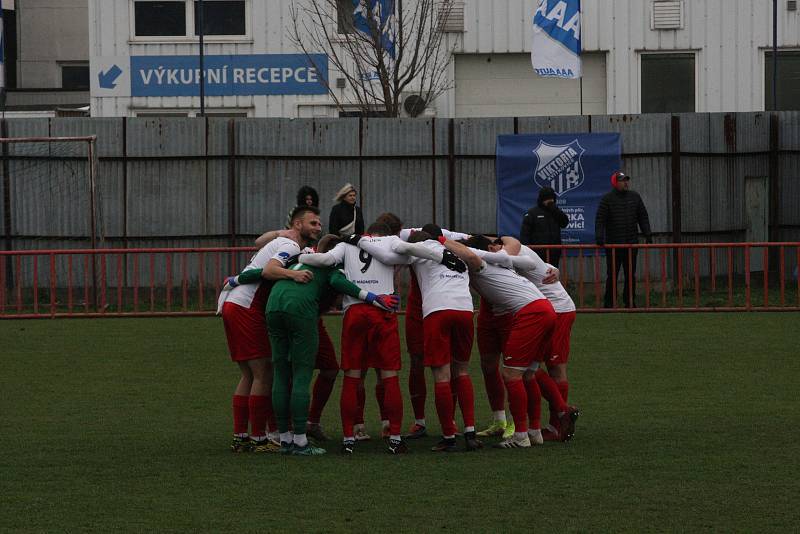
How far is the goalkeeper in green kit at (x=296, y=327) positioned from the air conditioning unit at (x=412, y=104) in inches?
899

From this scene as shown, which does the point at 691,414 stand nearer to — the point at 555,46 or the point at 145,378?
the point at 145,378

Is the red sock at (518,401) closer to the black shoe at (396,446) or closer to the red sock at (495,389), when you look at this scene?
the red sock at (495,389)

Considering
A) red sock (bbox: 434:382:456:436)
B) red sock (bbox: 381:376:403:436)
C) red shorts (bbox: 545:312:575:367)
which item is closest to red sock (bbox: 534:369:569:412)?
red shorts (bbox: 545:312:575:367)

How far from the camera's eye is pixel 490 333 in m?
11.0

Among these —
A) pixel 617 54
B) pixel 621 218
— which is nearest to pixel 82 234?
pixel 621 218

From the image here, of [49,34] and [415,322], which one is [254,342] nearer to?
[415,322]

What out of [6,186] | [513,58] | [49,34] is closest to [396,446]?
[6,186]

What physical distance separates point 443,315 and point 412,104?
23077 millimetres

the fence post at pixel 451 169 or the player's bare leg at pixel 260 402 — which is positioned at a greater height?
the fence post at pixel 451 169

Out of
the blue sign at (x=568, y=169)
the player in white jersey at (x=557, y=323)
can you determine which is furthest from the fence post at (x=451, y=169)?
the player in white jersey at (x=557, y=323)

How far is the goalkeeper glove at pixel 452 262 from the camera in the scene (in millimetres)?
10242

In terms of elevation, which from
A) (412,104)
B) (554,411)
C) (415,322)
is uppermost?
(412,104)

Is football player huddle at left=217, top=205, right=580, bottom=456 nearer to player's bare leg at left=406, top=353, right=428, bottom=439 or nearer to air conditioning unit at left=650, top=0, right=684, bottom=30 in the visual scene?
player's bare leg at left=406, top=353, right=428, bottom=439

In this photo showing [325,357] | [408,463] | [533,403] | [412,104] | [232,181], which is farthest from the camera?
[412,104]
